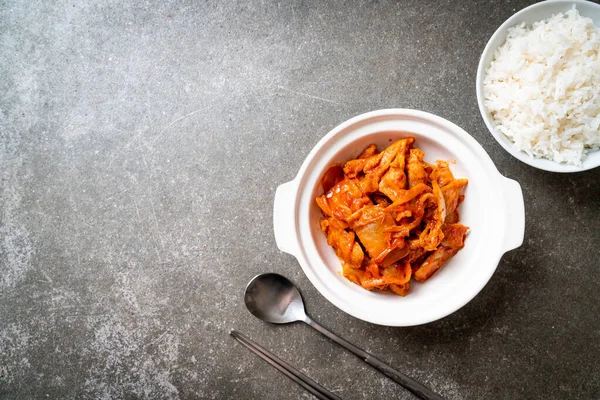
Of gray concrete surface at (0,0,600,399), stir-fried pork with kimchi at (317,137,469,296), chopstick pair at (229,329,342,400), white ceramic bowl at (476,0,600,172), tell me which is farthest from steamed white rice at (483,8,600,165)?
chopstick pair at (229,329,342,400)

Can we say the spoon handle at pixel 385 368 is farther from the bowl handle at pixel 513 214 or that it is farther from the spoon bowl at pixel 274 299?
the bowl handle at pixel 513 214

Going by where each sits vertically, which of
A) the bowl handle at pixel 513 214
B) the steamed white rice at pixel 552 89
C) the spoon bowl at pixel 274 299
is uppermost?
the steamed white rice at pixel 552 89

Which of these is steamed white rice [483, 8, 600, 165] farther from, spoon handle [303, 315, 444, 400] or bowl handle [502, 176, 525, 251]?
spoon handle [303, 315, 444, 400]

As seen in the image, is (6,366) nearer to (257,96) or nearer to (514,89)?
(257,96)

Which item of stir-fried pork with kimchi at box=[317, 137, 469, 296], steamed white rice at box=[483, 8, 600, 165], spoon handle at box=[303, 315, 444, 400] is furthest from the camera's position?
spoon handle at box=[303, 315, 444, 400]

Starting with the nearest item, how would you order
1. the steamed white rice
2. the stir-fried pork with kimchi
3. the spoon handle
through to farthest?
the stir-fried pork with kimchi
the steamed white rice
the spoon handle

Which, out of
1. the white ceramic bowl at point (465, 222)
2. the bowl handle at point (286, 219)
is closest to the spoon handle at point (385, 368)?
the white ceramic bowl at point (465, 222)

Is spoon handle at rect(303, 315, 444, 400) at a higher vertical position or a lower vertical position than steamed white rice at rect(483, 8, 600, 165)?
lower
